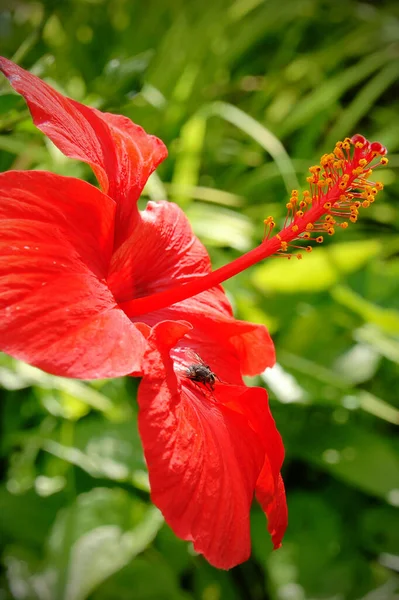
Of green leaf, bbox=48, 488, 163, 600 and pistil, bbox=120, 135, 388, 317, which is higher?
pistil, bbox=120, 135, 388, 317

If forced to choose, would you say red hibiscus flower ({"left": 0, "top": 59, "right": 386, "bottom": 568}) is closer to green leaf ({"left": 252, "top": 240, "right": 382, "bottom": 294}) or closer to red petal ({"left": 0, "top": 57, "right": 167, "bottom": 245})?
red petal ({"left": 0, "top": 57, "right": 167, "bottom": 245})

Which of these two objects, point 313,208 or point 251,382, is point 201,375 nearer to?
point 313,208

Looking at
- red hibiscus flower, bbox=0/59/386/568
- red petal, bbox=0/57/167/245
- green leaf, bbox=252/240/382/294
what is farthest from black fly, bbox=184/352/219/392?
green leaf, bbox=252/240/382/294

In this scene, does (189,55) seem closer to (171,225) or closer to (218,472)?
(171,225)

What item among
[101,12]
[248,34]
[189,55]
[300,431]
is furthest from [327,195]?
[101,12]

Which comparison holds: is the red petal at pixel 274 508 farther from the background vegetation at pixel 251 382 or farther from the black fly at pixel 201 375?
the background vegetation at pixel 251 382

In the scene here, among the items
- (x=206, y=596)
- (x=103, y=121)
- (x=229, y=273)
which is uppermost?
(x=103, y=121)
